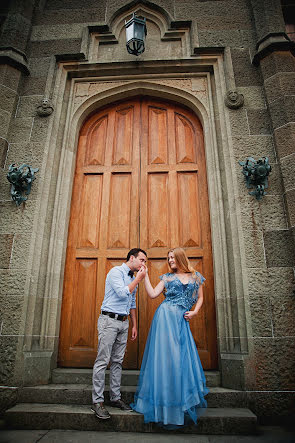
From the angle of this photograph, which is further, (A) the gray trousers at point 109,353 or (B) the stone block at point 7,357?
(B) the stone block at point 7,357

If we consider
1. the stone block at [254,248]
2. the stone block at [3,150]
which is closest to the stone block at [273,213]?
the stone block at [254,248]

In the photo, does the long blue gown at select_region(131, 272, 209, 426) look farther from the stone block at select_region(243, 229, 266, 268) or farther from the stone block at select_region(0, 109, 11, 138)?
the stone block at select_region(0, 109, 11, 138)

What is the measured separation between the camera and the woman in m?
2.52

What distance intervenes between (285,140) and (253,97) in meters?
0.93

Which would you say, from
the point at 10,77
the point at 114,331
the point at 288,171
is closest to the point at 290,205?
the point at 288,171

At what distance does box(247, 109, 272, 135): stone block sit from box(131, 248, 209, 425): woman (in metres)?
2.16

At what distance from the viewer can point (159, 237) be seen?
13.2ft

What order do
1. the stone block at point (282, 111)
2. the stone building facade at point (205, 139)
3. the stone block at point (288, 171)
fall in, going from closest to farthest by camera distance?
the stone building facade at point (205, 139) < the stone block at point (288, 171) < the stone block at point (282, 111)

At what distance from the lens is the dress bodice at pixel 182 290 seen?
2.97 metres

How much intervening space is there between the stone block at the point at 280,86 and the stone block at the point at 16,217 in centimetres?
360

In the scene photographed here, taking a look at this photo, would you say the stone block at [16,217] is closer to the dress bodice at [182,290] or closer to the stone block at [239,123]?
the dress bodice at [182,290]

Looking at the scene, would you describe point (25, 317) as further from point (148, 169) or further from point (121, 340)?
point (148, 169)

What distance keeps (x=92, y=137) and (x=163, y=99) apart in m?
1.37

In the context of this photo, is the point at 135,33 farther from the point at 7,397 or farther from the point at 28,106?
the point at 7,397
